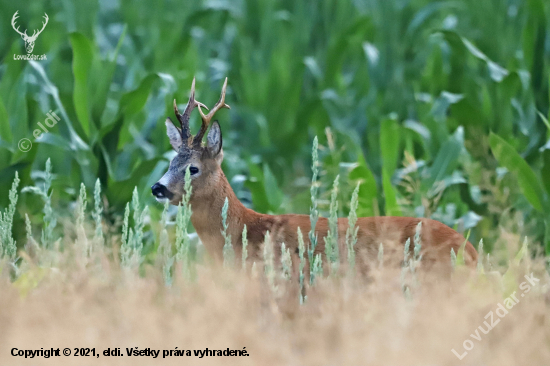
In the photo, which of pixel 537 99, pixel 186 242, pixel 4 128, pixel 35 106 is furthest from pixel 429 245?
pixel 35 106

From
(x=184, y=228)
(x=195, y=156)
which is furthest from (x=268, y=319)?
(x=195, y=156)

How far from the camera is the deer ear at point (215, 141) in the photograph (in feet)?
14.1

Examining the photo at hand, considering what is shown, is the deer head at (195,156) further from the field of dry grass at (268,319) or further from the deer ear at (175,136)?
the field of dry grass at (268,319)

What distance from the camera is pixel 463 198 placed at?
5613 mm

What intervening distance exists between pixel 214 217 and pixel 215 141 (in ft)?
1.48

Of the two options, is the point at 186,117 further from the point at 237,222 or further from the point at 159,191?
the point at 237,222

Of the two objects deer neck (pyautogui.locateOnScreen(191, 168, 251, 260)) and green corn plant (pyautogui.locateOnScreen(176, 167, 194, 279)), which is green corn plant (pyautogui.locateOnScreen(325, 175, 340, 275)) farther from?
deer neck (pyautogui.locateOnScreen(191, 168, 251, 260))

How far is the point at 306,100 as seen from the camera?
22.8ft
